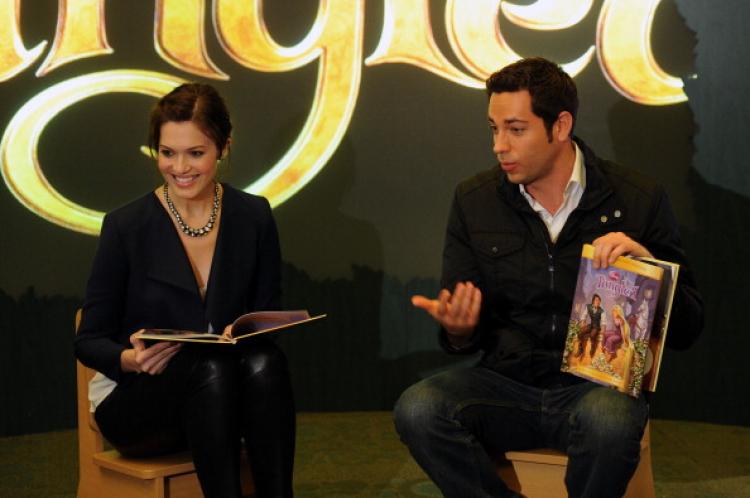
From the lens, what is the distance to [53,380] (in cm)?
475

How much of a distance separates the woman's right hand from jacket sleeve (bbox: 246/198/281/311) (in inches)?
14.6

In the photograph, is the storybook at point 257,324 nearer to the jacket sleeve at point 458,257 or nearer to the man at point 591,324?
the jacket sleeve at point 458,257

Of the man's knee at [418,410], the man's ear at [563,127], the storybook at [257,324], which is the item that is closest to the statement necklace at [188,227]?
the storybook at [257,324]

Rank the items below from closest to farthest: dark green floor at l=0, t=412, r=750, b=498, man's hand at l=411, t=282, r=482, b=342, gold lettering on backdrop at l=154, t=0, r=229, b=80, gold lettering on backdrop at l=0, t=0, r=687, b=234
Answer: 1. man's hand at l=411, t=282, r=482, b=342
2. dark green floor at l=0, t=412, r=750, b=498
3. gold lettering on backdrop at l=0, t=0, r=687, b=234
4. gold lettering on backdrop at l=154, t=0, r=229, b=80

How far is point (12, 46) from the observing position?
15.0 feet

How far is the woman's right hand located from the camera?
2623 millimetres

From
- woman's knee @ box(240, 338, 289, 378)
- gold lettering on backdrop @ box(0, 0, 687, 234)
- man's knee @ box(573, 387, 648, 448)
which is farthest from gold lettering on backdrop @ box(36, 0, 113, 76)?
man's knee @ box(573, 387, 648, 448)

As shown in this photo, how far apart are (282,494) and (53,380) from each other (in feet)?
8.34

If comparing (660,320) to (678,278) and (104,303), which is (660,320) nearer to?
(678,278)

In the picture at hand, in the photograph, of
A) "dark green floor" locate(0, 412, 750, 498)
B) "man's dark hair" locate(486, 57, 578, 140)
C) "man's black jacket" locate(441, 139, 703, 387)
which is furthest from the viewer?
"dark green floor" locate(0, 412, 750, 498)

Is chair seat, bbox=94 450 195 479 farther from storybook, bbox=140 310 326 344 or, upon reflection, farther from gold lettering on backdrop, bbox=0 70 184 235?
gold lettering on backdrop, bbox=0 70 184 235

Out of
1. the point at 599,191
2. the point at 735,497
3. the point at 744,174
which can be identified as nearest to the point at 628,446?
the point at 599,191

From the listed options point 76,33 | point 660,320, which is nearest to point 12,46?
point 76,33

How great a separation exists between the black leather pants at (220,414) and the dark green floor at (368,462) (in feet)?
3.97
